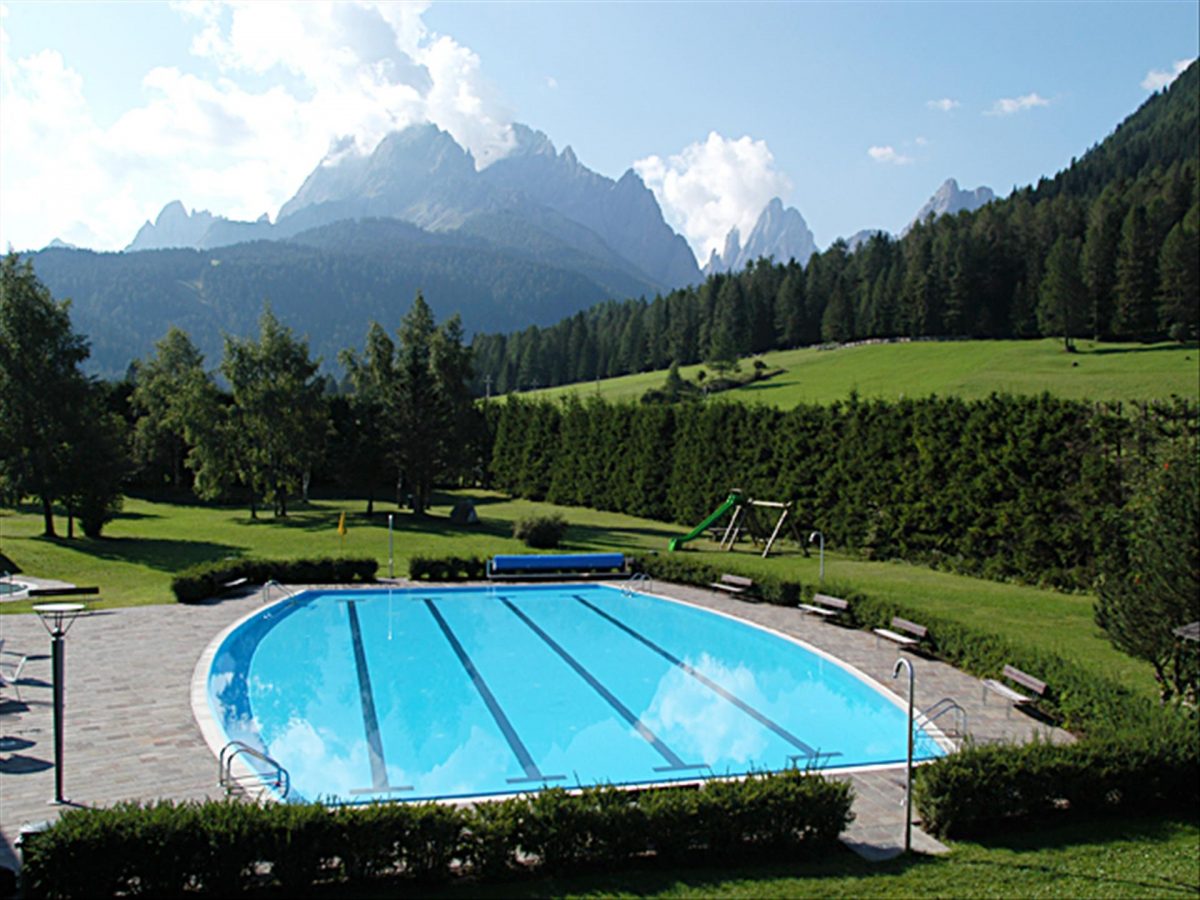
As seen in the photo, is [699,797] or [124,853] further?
[699,797]

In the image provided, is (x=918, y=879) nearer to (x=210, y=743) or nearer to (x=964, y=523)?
(x=210, y=743)

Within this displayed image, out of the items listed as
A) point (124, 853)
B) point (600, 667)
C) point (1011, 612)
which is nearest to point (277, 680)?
point (600, 667)

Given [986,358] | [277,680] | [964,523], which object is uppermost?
[986,358]

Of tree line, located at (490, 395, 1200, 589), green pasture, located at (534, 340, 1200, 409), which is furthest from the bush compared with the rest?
green pasture, located at (534, 340, 1200, 409)

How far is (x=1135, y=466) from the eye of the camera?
66.0 feet

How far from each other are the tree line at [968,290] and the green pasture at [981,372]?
4394 millimetres

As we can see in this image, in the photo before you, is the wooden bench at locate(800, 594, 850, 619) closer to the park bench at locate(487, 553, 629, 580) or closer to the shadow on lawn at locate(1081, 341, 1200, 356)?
the park bench at locate(487, 553, 629, 580)

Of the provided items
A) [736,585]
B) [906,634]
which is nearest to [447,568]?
[736,585]

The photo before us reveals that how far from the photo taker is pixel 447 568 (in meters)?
24.4

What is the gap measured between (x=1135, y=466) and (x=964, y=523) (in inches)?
194

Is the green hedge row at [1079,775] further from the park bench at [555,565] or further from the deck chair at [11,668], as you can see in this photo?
the park bench at [555,565]

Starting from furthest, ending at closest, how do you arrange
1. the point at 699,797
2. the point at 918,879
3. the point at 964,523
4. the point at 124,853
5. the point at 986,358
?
the point at 986,358
the point at 964,523
the point at 699,797
the point at 918,879
the point at 124,853

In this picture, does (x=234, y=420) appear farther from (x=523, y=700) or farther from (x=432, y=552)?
(x=523, y=700)

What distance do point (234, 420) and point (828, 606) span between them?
27469mm
